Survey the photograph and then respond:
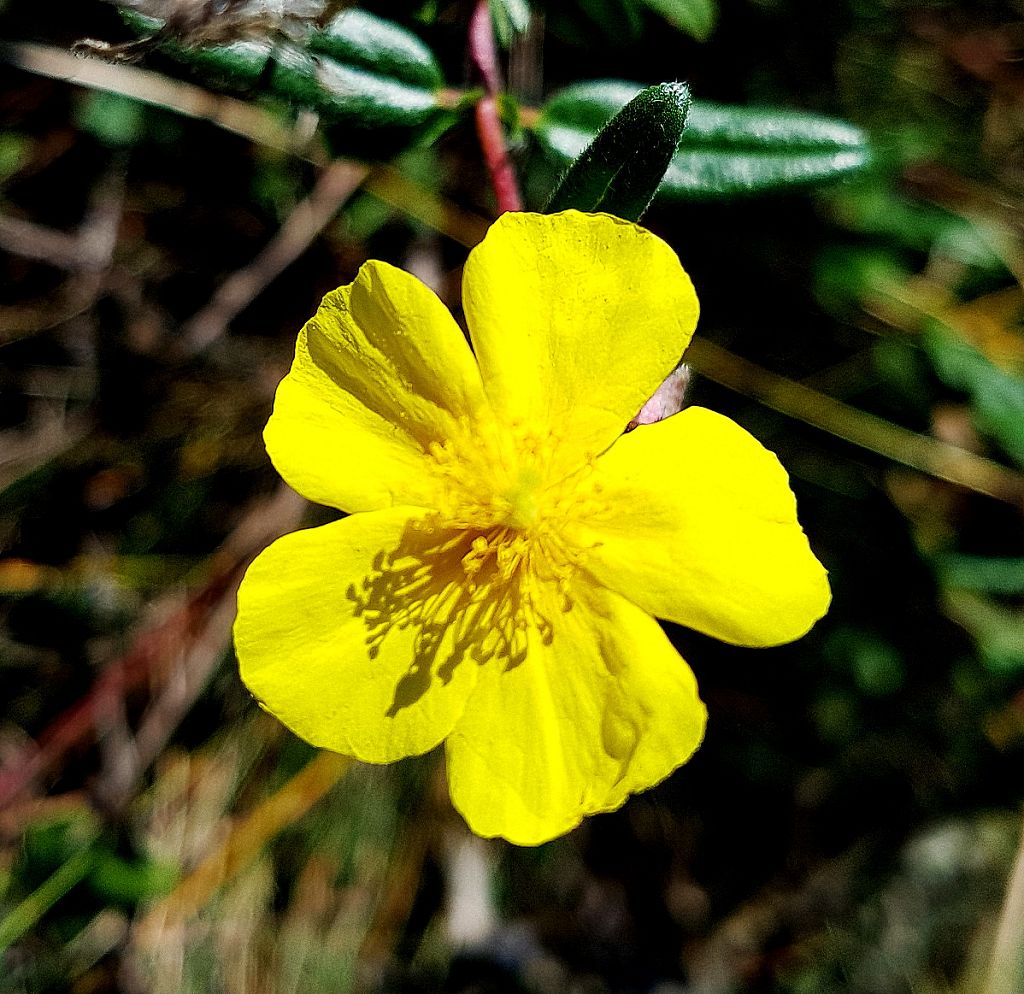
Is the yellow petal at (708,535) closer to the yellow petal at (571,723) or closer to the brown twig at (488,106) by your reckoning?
the yellow petal at (571,723)

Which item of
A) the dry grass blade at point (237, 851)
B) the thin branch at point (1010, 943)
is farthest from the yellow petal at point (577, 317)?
the thin branch at point (1010, 943)

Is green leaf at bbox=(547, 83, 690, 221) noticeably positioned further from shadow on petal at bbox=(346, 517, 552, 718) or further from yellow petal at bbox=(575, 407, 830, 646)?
shadow on petal at bbox=(346, 517, 552, 718)

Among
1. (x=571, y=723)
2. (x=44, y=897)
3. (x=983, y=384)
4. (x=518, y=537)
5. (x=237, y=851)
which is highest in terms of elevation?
(x=518, y=537)

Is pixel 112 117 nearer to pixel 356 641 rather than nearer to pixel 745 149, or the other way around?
pixel 745 149

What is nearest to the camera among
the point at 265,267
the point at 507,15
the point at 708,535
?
the point at 708,535

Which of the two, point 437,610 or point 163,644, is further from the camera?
point 163,644

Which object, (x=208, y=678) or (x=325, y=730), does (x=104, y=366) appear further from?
(x=325, y=730)

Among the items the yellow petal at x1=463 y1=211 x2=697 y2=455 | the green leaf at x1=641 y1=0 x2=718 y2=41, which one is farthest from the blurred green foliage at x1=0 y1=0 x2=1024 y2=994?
the yellow petal at x1=463 y1=211 x2=697 y2=455

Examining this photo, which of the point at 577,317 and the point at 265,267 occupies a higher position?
the point at 577,317

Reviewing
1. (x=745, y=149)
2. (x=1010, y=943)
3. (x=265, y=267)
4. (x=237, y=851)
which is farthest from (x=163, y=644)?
(x=1010, y=943)
